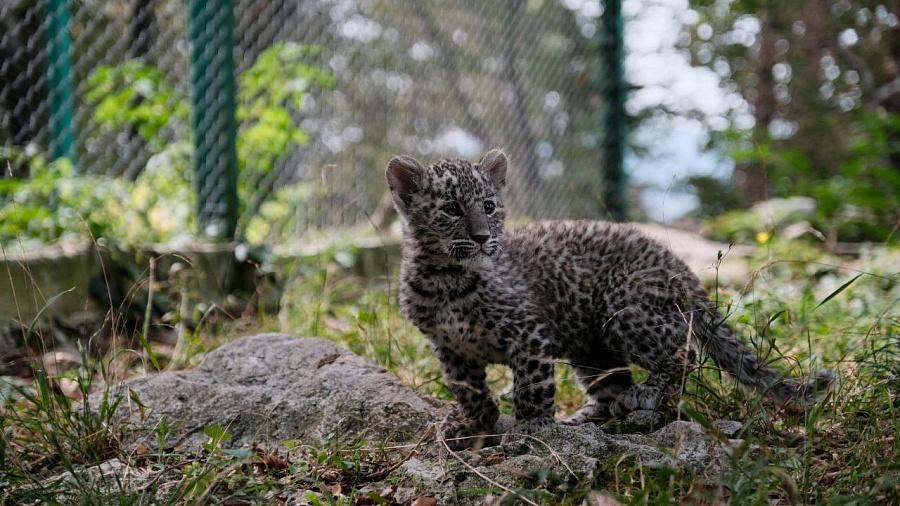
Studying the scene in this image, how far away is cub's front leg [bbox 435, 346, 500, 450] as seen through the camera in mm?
3445

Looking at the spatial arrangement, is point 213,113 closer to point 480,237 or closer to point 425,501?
point 480,237

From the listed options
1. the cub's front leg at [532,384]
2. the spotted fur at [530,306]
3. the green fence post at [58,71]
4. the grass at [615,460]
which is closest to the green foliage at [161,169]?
the green fence post at [58,71]

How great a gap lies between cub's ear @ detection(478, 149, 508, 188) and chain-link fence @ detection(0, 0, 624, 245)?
0.87 meters

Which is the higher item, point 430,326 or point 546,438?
point 430,326

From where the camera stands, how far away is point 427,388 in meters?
4.16

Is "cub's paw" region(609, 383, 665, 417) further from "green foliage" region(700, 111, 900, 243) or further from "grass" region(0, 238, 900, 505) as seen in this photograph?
"green foliage" region(700, 111, 900, 243)

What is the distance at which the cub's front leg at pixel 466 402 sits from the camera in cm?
345

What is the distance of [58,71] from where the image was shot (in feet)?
18.2

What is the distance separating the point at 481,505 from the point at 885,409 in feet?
5.44

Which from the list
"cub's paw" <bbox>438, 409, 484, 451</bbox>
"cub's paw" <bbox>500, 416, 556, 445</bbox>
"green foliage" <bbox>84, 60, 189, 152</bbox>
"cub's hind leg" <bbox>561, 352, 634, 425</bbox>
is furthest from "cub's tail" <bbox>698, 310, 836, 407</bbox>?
"green foliage" <bbox>84, 60, 189, 152</bbox>

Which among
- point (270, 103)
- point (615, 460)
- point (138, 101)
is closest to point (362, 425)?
point (615, 460)

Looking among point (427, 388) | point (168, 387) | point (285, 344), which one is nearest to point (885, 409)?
point (427, 388)

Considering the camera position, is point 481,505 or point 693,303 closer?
point 481,505

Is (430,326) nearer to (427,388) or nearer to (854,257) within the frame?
(427,388)
